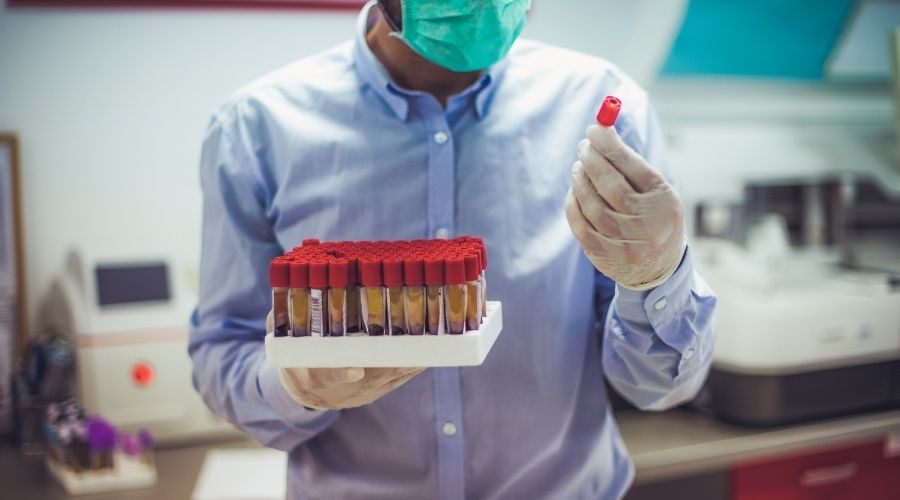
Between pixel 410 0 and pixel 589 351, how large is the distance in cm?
57

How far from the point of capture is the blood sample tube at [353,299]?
2.99 ft

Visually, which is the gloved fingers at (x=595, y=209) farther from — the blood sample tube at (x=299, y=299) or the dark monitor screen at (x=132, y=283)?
the dark monitor screen at (x=132, y=283)

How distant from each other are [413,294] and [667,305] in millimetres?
316

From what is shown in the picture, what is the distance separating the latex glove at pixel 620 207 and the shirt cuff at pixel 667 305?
60mm

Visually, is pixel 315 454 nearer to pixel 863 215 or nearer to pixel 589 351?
pixel 589 351

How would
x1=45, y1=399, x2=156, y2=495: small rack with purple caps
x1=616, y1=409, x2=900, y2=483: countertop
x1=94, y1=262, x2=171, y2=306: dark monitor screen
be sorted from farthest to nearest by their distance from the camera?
x1=94, y1=262, x2=171, y2=306: dark monitor screen < x1=616, y1=409, x2=900, y2=483: countertop < x1=45, y1=399, x2=156, y2=495: small rack with purple caps

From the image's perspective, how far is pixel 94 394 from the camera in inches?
78.0

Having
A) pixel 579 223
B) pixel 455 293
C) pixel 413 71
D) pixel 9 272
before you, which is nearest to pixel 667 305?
pixel 579 223

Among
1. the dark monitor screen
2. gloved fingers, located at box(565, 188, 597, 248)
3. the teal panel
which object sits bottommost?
the dark monitor screen

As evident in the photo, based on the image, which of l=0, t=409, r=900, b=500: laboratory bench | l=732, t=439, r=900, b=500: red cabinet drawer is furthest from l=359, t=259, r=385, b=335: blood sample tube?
l=732, t=439, r=900, b=500: red cabinet drawer

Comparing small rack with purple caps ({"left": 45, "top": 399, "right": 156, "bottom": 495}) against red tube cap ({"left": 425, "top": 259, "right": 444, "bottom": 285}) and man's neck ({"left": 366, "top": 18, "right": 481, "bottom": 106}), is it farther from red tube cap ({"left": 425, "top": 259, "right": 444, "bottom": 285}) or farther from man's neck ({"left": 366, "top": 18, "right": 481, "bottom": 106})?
red tube cap ({"left": 425, "top": 259, "right": 444, "bottom": 285})

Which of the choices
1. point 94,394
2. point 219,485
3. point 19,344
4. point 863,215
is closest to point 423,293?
point 219,485

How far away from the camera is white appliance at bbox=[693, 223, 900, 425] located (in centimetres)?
200

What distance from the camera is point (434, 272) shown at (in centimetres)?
89
